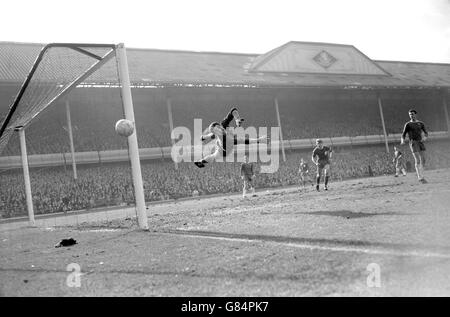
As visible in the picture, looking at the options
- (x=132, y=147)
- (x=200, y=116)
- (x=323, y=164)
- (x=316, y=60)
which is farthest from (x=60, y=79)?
(x=316, y=60)

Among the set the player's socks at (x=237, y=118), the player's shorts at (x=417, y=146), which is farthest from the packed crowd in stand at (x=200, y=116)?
the player's shorts at (x=417, y=146)

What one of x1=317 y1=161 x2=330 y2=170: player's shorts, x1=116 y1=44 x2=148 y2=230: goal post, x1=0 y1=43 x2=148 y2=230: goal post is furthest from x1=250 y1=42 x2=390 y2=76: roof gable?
x1=116 y1=44 x2=148 y2=230: goal post

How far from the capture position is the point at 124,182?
24109 millimetres

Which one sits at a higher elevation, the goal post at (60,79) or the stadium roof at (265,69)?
the stadium roof at (265,69)

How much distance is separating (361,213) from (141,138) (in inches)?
834

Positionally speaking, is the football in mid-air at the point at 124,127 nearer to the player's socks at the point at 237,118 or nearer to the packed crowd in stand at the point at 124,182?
the player's socks at the point at 237,118

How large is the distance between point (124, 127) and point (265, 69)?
26.4 meters

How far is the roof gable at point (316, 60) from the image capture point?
35281 millimetres

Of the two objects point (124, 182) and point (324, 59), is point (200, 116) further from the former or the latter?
point (324, 59)

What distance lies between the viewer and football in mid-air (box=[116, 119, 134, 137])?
28.9 ft

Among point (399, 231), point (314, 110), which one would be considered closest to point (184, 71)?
point (314, 110)

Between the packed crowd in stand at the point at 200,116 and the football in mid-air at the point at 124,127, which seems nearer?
the football in mid-air at the point at 124,127

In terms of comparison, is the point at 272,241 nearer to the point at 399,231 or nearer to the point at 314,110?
the point at 399,231

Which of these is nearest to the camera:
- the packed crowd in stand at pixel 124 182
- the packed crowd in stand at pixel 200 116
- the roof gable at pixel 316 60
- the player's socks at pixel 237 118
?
the player's socks at pixel 237 118
